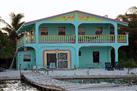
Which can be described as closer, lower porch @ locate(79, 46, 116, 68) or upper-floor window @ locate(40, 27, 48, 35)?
upper-floor window @ locate(40, 27, 48, 35)

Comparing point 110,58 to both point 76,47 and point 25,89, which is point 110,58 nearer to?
point 76,47

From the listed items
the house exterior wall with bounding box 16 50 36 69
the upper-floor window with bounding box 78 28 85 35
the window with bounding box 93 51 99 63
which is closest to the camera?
the house exterior wall with bounding box 16 50 36 69

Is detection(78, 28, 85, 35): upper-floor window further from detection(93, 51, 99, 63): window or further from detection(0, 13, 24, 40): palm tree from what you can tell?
detection(0, 13, 24, 40): palm tree

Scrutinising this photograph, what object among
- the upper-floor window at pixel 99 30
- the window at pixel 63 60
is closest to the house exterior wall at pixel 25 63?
the window at pixel 63 60

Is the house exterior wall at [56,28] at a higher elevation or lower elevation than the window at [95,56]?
higher

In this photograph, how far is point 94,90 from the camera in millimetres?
20172

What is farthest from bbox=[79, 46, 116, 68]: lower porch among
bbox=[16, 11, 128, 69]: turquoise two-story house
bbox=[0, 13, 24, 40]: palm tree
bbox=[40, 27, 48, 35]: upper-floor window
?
bbox=[0, 13, 24, 40]: palm tree

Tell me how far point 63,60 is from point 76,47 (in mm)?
1983

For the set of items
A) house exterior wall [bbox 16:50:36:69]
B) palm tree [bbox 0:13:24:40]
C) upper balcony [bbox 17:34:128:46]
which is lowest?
house exterior wall [bbox 16:50:36:69]

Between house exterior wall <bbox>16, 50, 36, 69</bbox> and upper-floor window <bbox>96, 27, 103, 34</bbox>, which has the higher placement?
upper-floor window <bbox>96, 27, 103, 34</bbox>

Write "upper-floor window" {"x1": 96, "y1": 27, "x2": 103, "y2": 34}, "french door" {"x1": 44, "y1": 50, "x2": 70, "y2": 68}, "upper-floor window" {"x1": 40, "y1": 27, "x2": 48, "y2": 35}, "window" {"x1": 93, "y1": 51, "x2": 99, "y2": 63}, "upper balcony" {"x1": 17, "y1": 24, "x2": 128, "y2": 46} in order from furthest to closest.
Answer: "upper-floor window" {"x1": 96, "y1": 27, "x2": 103, "y2": 34} < "window" {"x1": 93, "y1": 51, "x2": 99, "y2": 63} < "upper-floor window" {"x1": 40, "y1": 27, "x2": 48, "y2": 35} < "french door" {"x1": 44, "y1": 50, "x2": 70, "y2": 68} < "upper balcony" {"x1": 17, "y1": 24, "x2": 128, "y2": 46}

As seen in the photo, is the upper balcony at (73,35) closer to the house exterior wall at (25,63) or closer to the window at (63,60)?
the house exterior wall at (25,63)

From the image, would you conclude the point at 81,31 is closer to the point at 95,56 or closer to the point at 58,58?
the point at 95,56

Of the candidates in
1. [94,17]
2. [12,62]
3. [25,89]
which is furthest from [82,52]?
[25,89]
